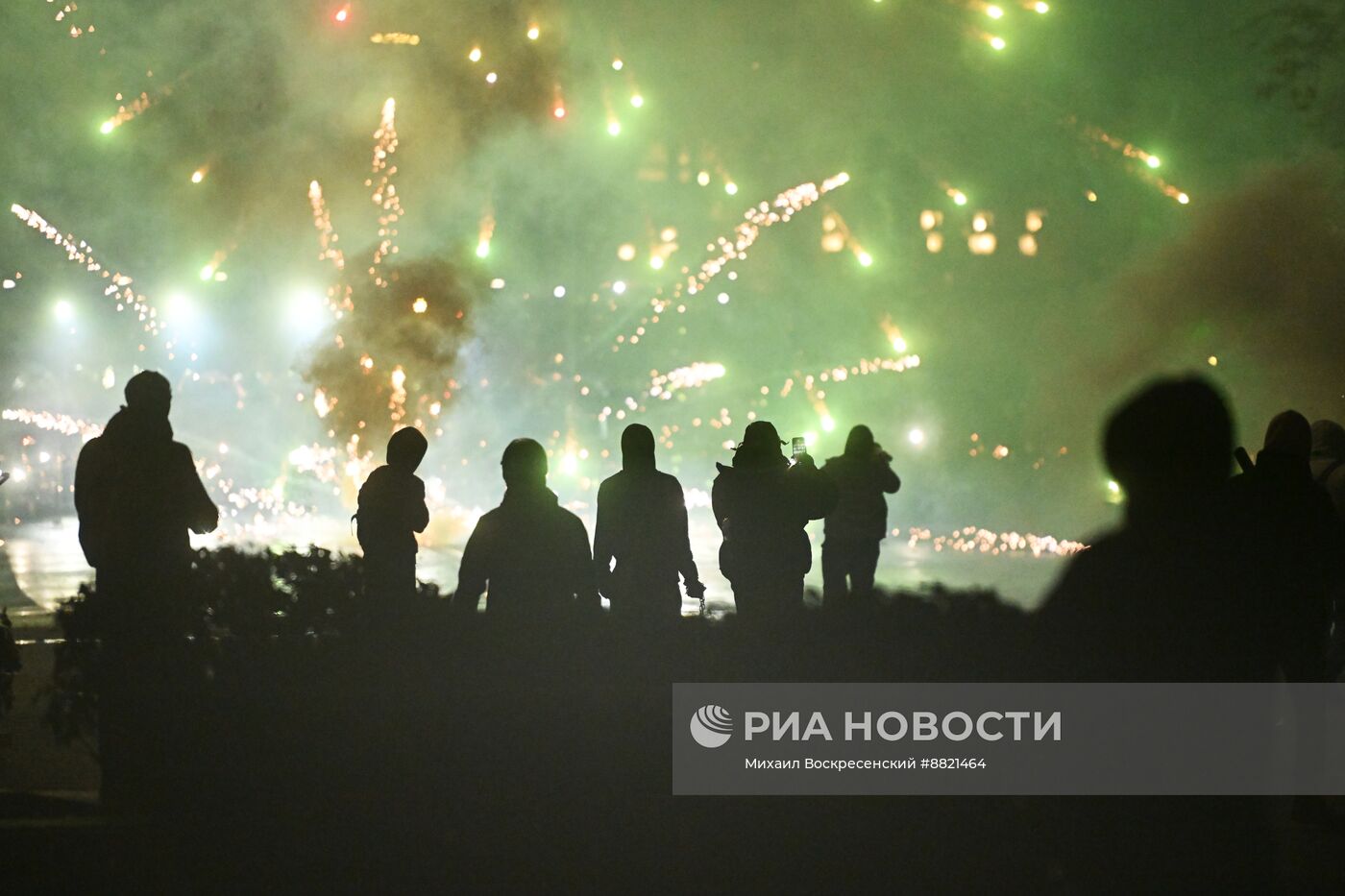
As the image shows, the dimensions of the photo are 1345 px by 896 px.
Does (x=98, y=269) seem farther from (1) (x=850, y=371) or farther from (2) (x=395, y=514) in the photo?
(2) (x=395, y=514)

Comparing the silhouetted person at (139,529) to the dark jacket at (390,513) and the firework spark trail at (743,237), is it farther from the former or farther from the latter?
the firework spark trail at (743,237)

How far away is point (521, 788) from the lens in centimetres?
455

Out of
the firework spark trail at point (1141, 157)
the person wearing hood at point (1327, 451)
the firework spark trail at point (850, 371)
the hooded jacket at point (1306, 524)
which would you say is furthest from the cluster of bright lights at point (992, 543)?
the hooded jacket at point (1306, 524)

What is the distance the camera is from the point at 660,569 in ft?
20.1

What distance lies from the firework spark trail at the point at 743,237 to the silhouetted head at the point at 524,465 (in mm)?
24977

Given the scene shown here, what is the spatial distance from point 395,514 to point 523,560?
1.29 meters

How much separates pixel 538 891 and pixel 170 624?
7.31 feet

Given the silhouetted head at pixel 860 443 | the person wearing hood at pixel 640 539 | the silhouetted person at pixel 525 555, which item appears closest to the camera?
the silhouetted person at pixel 525 555

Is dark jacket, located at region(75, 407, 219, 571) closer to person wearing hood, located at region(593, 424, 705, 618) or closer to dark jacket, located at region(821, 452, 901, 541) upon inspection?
person wearing hood, located at region(593, 424, 705, 618)

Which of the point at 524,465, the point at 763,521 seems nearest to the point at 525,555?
the point at 524,465

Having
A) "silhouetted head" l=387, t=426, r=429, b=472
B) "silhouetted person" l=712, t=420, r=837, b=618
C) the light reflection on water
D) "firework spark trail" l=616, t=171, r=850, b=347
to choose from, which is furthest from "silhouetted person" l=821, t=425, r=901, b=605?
"firework spark trail" l=616, t=171, r=850, b=347

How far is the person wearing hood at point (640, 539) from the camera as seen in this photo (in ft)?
20.1

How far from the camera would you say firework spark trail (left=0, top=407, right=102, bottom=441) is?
37.7 meters

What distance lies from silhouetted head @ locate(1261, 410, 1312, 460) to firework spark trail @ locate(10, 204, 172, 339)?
31.7m
